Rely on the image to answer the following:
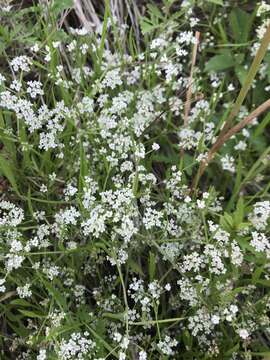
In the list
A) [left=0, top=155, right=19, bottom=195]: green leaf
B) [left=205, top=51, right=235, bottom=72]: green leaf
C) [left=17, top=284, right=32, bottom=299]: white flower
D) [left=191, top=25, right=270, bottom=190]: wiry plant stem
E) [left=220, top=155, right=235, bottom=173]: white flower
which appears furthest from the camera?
[left=205, top=51, right=235, bottom=72]: green leaf

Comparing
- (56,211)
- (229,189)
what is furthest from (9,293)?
(229,189)

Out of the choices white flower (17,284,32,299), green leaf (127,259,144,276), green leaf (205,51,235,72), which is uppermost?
green leaf (205,51,235,72)

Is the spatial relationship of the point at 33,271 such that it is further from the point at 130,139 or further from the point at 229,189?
the point at 229,189

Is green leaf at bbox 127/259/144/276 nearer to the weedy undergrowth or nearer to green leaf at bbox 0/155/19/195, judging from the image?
the weedy undergrowth

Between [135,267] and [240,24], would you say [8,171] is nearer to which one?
[135,267]

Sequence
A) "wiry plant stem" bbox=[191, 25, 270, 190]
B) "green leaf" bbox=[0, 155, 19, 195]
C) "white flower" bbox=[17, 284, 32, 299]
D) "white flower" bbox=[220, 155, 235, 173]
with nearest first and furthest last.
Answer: "wiry plant stem" bbox=[191, 25, 270, 190]
"white flower" bbox=[17, 284, 32, 299]
"green leaf" bbox=[0, 155, 19, 195]
"white flower" bbox=[220, 155, 235, 173]

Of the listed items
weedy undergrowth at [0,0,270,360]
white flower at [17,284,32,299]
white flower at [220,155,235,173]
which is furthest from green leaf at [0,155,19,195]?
white flower at [220,155,235,173]

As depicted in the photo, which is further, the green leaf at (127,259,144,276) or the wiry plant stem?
the green leaf at (127,259,144,276)
